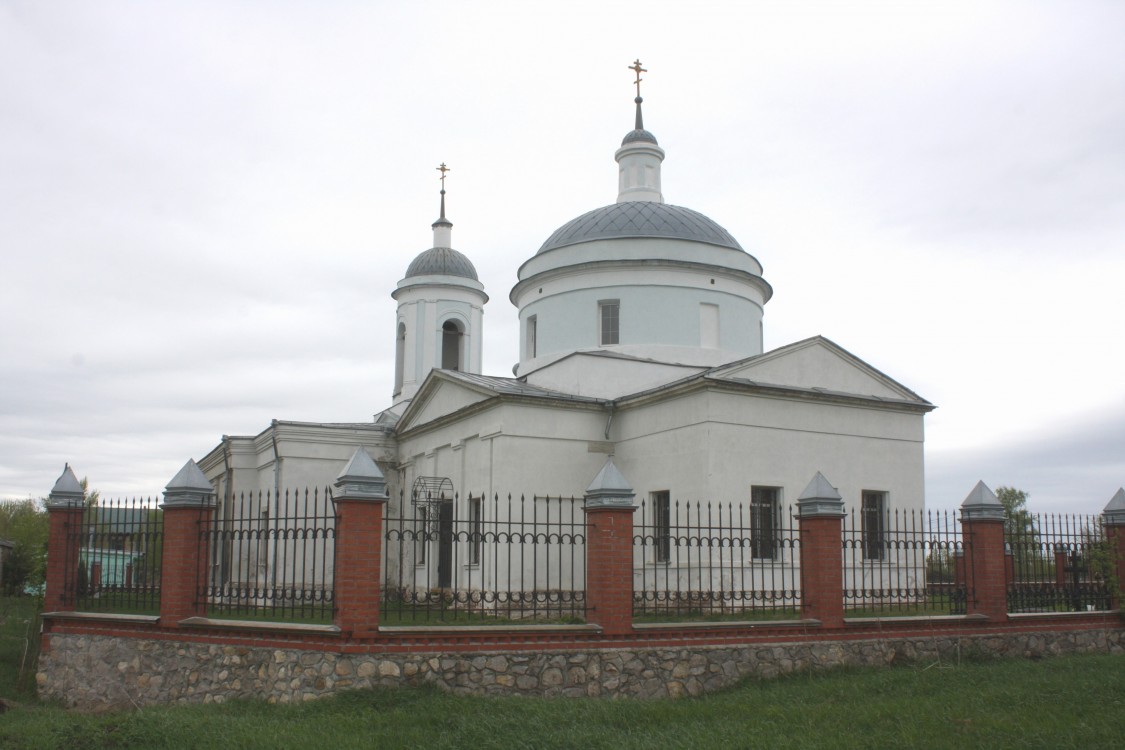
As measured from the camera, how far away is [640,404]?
18641mm

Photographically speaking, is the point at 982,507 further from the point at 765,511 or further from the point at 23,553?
the point at 23,553

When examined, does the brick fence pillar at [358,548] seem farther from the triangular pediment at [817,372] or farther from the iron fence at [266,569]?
the triangular pediment at [817,372]

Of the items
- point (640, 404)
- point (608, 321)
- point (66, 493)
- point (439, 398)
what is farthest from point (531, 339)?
point (66, 493)

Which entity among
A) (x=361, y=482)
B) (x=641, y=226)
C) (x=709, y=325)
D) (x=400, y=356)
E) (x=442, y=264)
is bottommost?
(x=361, y=482)

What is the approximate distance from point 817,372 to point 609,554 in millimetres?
8921

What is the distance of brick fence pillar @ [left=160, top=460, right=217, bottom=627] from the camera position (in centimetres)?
1143

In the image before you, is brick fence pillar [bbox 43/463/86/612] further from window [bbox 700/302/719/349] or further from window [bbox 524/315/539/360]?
window [bbox 700/302/719/349]

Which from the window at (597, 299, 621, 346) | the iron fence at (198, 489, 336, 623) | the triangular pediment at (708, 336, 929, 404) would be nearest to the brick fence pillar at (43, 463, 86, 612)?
the iron fence at (198, 489, 336, 623)

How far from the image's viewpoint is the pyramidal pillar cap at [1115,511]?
46.9 feet

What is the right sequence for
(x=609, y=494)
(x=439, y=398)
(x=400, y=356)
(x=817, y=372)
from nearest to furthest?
(x=609, y=494) → (x=817, y=372) → (x=439, y=398) → (x=400, y=356)

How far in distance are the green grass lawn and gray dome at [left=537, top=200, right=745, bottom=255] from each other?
12.8 meters

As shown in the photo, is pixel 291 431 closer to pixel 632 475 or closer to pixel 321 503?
pixel 321 503

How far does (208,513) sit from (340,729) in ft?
13.7

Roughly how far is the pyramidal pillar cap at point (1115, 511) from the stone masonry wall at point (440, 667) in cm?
229
